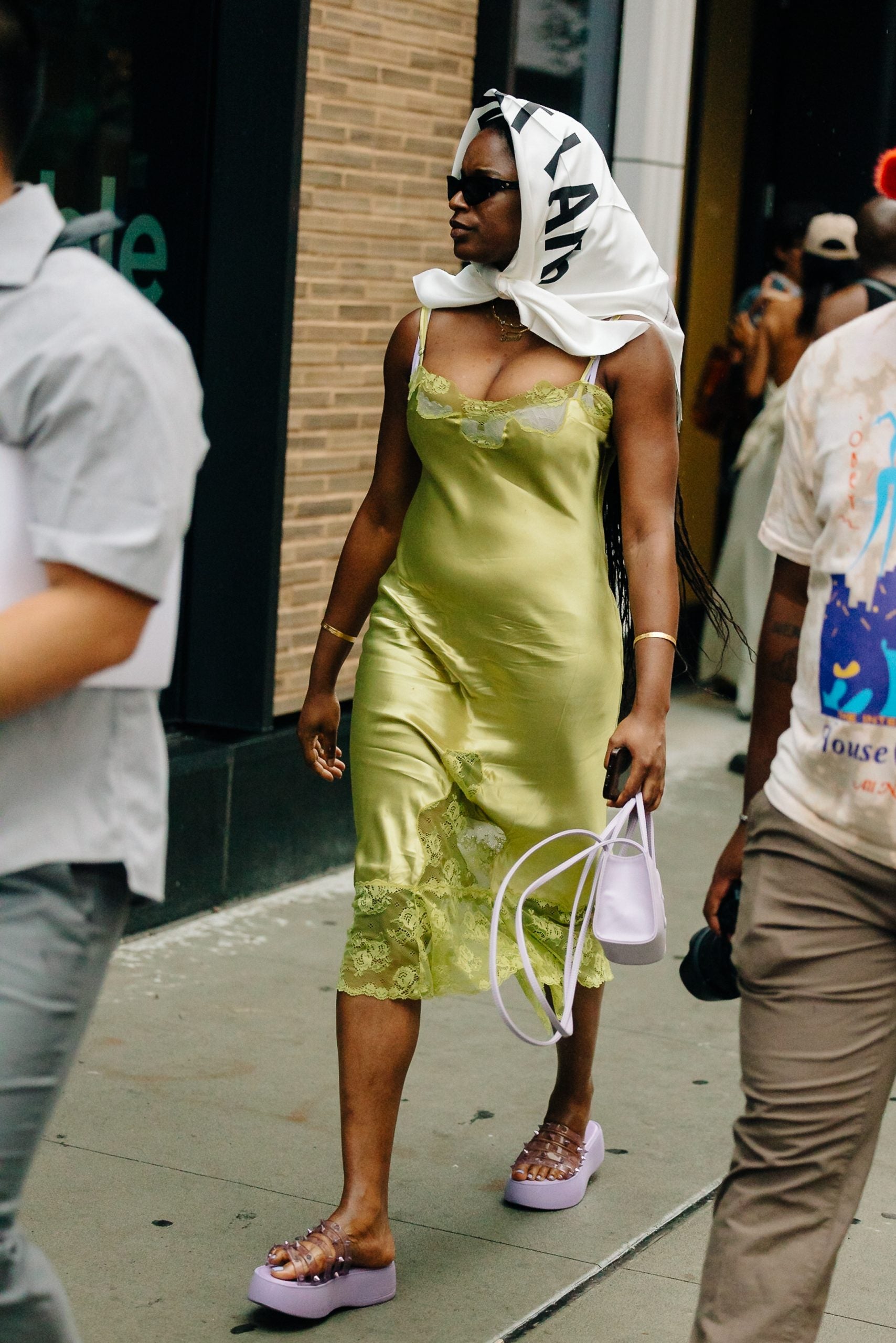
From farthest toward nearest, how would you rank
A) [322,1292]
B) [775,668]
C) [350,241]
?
1. [350,241]
2. [322,1292]
3. [775,668]

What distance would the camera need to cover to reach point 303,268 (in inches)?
236

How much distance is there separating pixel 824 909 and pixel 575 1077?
1.58 metres

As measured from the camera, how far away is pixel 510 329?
3.80m

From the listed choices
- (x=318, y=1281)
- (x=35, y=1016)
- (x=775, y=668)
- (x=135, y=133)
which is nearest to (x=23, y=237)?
(x=35, y=1016)

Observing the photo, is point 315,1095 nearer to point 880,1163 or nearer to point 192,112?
point 880,1163

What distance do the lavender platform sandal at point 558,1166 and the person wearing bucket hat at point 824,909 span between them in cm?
136

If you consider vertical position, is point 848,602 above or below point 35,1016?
above

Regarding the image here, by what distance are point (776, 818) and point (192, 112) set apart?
389 cm

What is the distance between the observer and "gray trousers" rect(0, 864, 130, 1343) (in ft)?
7.09

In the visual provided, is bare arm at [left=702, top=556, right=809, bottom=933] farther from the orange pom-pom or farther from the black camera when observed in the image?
the orange pom-pom

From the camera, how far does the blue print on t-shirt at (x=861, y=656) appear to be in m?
2.53

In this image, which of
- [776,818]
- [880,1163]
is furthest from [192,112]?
[776,818]

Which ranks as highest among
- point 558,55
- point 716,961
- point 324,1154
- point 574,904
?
point 558,55

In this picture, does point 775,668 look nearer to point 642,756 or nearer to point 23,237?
point 642,756
